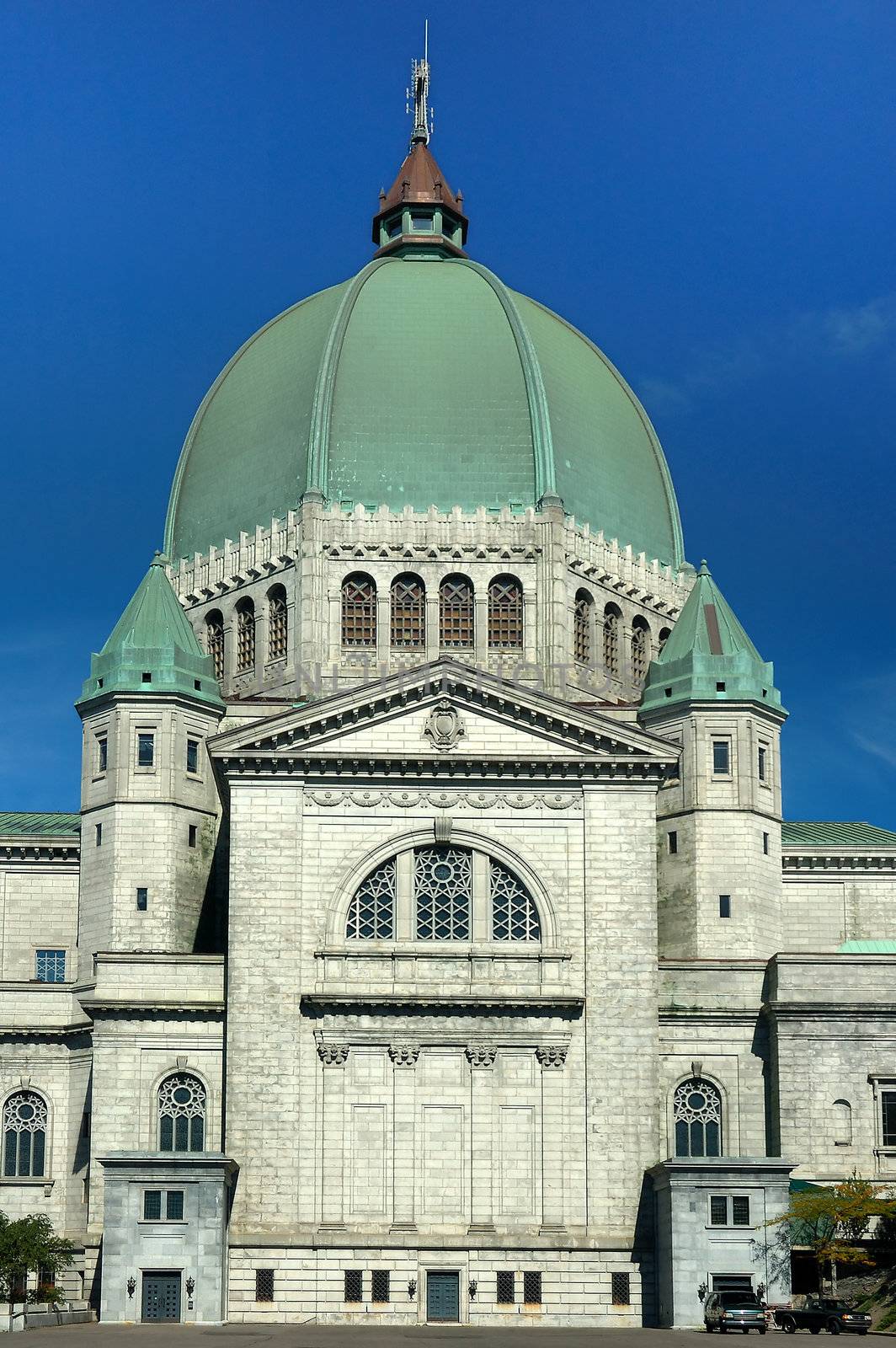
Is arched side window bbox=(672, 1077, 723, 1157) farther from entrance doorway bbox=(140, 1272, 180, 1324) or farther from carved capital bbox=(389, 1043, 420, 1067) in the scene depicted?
entrance doorway bbox=(140, 1272, 180, 1324)

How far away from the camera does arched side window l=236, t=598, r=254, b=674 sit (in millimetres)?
92750

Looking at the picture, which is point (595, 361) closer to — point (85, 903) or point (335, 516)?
point (335, 516)

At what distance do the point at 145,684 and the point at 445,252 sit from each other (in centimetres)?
3008

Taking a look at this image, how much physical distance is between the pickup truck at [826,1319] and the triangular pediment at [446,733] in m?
18.8

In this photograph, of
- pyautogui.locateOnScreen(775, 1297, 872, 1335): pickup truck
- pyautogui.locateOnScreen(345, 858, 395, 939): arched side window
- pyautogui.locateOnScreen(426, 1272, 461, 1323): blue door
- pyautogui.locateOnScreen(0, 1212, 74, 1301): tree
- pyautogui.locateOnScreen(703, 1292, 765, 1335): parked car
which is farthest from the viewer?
pyautogui.locateOnScreen(345, 858, 395, 939): arched side window

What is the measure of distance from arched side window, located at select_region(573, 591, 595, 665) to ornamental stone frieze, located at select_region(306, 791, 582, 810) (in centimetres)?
1470

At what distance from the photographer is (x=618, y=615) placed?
94750mm

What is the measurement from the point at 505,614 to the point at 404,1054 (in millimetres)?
21952

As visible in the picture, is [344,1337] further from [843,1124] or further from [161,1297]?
[843,1124]

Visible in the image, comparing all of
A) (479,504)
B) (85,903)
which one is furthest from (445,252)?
(85,903)

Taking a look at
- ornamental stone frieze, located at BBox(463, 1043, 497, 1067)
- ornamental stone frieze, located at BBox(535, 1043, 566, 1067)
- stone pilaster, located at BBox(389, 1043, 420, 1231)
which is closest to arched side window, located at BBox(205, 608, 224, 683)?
stone pilaster, located at BBox(389, 1043, 420, 1231)

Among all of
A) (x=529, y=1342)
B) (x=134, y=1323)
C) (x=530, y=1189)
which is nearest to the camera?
(x=529, y=1342)

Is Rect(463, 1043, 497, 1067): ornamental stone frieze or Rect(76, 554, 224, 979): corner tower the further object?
Rect(76, 554, 224, 979): corner tower

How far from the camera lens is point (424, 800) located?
78312 mm
